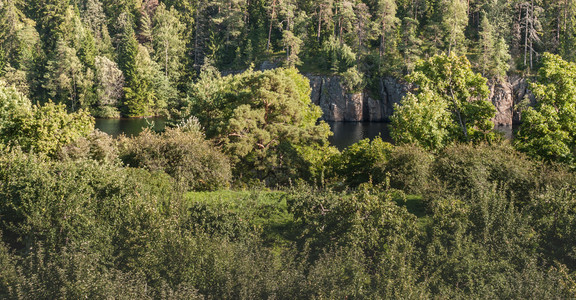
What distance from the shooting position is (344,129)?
58.8 m

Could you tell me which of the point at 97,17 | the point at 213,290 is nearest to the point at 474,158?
the point at 213,290

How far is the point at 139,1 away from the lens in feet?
325

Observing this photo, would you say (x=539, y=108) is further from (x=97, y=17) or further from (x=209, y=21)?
(x=97, y=17)

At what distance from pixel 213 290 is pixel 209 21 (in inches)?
3670

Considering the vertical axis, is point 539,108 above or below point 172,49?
below

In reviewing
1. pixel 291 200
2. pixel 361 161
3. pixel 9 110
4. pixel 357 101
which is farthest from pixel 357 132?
pixel 291 200

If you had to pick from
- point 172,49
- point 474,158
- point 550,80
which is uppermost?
point 172,49

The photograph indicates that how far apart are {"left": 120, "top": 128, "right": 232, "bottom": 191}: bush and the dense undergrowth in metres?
2.55

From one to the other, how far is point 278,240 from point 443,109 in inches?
546

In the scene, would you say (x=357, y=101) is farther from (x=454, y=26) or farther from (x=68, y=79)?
(x=68, y=79)

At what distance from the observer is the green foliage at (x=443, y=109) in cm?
2283

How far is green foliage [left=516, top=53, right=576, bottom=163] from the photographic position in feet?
65.3

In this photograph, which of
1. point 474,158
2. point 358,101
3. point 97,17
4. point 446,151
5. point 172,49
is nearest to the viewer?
point 474,158

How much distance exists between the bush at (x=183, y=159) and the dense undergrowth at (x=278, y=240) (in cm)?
255
